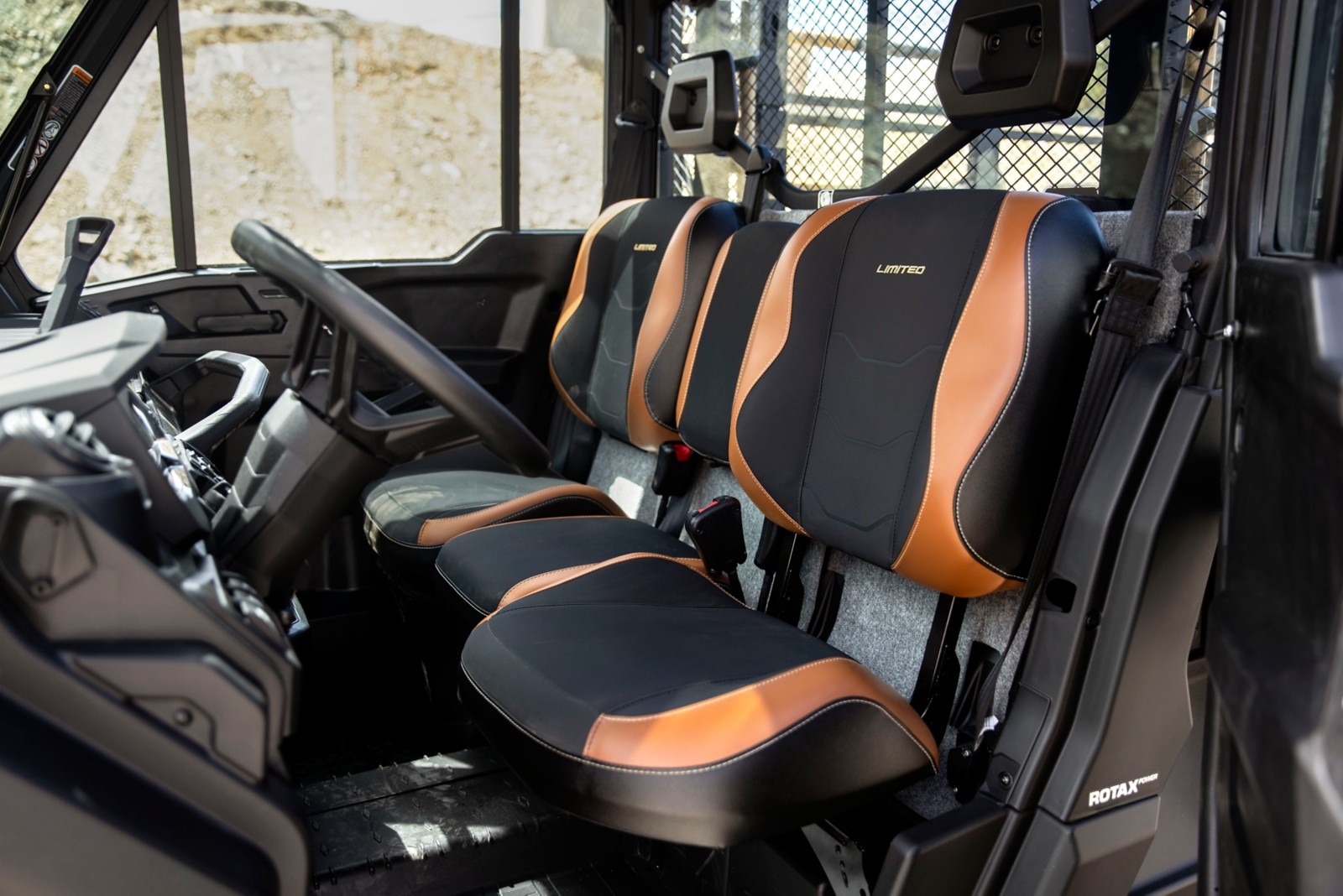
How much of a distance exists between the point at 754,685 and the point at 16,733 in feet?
2.55

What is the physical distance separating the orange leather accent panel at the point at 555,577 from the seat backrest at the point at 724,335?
289mm

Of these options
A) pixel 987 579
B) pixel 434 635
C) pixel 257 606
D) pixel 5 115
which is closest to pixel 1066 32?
pixel 987 579

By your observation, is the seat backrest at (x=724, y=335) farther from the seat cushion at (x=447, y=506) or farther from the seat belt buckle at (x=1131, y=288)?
the seat belt buckle at (x=1131, y=288)

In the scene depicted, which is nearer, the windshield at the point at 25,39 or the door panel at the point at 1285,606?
the door panel at the point at 1285,606

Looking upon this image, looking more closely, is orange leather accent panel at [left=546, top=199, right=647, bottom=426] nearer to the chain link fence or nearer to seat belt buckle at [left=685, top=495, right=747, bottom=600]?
the chain link fence

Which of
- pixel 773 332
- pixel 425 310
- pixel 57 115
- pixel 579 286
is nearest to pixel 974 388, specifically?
pixel 773 332

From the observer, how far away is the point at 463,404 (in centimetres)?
109

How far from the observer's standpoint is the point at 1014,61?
5.30 ft

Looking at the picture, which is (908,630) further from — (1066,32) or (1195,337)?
(1066,32)

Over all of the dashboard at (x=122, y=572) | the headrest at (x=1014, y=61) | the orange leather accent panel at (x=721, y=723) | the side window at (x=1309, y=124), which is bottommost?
the orange leather accent panel at (x=721, y=723)

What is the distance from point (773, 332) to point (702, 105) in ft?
2.89

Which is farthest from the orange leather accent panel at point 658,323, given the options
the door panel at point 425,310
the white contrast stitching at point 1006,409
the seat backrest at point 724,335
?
the white contrast stitching at point 1006,409

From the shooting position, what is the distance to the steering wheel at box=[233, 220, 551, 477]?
1052 millimetres

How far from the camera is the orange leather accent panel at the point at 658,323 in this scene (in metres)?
2.31
